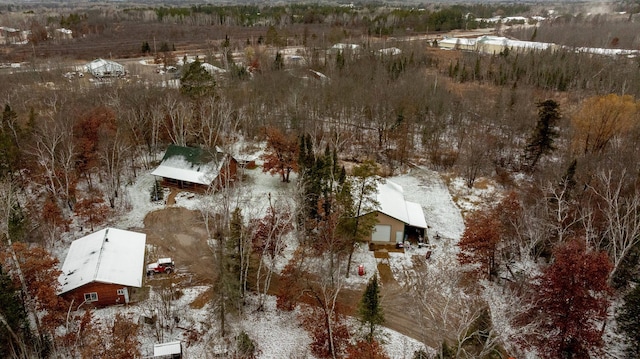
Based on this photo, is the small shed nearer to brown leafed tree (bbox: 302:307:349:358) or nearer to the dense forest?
the dense forest

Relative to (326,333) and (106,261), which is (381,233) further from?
(106,261)

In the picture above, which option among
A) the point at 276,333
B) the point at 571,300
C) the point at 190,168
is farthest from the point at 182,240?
the point at 571,300

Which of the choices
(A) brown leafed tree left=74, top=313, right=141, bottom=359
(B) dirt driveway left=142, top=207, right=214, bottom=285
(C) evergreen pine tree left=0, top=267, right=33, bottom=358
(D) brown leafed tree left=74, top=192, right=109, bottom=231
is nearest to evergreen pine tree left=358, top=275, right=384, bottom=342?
(A) brown leafed tree left=74, top=313, right=141, bottom=359

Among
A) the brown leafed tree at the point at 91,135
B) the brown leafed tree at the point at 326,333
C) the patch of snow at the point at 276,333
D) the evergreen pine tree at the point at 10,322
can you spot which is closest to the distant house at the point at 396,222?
the brown leafed tree at the point at 326,333

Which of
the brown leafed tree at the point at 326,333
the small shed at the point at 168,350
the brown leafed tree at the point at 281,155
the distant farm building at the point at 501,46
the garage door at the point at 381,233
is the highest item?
the distant farm building at the point at 501,46

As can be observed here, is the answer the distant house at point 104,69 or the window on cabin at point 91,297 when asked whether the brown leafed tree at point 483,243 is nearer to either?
the window on cabin at point 91,297

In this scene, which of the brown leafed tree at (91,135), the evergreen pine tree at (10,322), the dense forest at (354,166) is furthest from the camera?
the brown leafed tree at (91,135)
